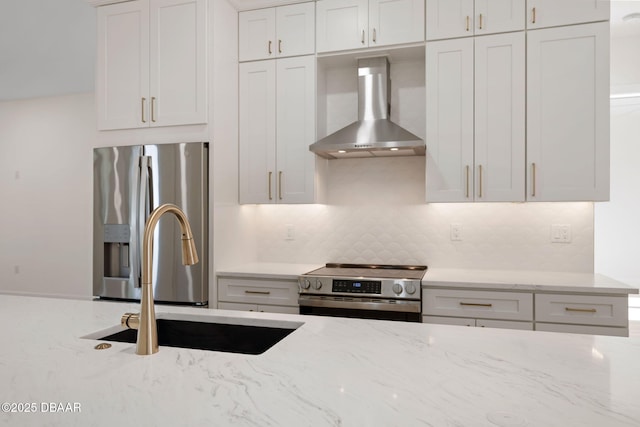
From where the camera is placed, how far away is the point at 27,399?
982mm

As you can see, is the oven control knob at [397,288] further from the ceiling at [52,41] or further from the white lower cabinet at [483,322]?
the ceiling at [52,41]

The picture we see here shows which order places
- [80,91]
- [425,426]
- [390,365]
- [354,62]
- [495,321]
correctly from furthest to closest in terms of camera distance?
1. [80,91]
2. [354,62]
3. [495,321]
4. [390,365]
5. [425,426]

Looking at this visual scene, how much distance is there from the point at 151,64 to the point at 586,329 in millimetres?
3280

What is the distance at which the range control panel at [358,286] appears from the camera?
2.88m

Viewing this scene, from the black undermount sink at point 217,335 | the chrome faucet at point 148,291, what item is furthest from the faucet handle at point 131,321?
the black undermount sink at point 217,335

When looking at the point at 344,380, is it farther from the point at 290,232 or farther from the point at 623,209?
the point at 623,209

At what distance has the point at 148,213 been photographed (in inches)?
127

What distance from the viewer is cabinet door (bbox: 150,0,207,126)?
3.19 metres

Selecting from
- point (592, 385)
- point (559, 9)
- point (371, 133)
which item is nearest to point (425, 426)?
point (592, 385)

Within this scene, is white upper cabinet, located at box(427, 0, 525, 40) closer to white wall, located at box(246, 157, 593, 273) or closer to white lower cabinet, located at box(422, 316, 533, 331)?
white wall, located at box(246, 157, 593, 273)

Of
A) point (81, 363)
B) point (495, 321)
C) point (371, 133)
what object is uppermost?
point (371, 133)

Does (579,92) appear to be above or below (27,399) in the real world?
above

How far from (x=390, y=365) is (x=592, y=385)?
45 centimetres

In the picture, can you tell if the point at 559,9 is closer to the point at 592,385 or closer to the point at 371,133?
the point at 371,133
